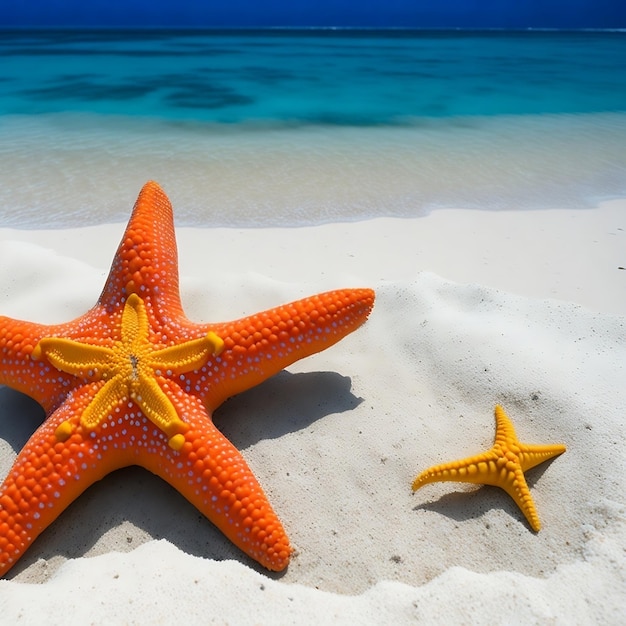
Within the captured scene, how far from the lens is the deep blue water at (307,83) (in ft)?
36.5

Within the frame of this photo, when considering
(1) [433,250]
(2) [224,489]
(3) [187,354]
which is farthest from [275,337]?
(1) [433,250]

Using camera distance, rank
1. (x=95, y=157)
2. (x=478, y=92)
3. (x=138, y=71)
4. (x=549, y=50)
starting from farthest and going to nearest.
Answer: (x=549, y=50), (x=138, y=71), (x=478, y=92), (x=95, y=157)

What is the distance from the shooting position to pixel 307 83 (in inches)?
586

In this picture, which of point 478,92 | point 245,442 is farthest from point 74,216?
point 478,92

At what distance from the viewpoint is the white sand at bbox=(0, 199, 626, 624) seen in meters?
1.69

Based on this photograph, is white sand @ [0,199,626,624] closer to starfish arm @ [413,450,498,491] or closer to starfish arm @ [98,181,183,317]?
starfish arm @ [413,450,498,491]

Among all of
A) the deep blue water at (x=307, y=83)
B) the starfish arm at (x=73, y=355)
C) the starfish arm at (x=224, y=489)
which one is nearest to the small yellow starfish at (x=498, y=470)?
the starfish arm at (x=224, y=489)

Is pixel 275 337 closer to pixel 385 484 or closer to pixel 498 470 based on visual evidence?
pixel 385 484

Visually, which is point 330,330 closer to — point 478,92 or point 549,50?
point 478,92

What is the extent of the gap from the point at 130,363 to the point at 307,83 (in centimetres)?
1433

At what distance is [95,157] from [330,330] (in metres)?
6.33

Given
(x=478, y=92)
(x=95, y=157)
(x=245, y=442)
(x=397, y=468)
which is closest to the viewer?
(x=397, y=468)

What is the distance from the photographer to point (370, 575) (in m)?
1.89

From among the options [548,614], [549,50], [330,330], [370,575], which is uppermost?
[549,50]
